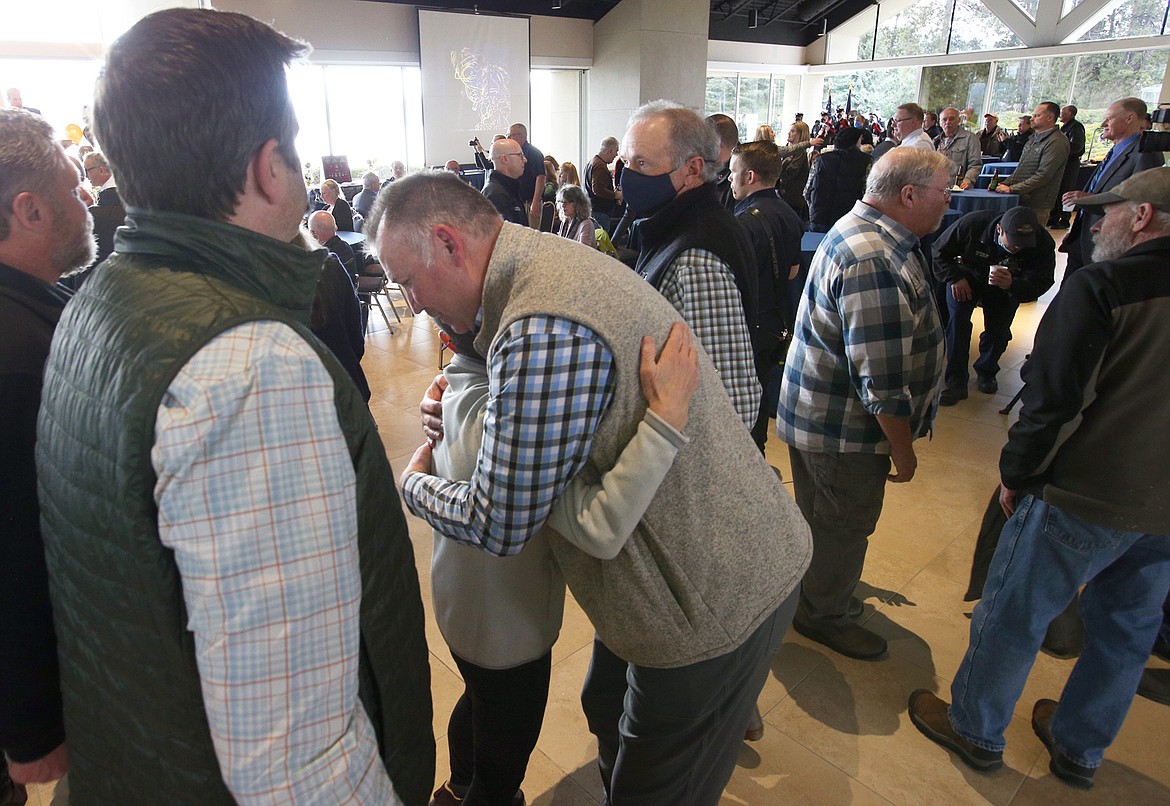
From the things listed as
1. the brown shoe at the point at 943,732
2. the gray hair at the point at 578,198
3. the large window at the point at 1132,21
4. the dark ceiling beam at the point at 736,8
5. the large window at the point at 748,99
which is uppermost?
the dark ceiling beam at the point at 736,8

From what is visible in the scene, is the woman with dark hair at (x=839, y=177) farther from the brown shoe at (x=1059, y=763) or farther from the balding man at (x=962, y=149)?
the brown shoe at (x=1059, y=763)

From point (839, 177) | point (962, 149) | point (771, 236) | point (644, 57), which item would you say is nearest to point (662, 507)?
point (771, 236)

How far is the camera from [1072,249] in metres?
4.84

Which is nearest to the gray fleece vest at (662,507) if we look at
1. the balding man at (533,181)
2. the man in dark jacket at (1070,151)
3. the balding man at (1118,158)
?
the balding man at (1118,158)

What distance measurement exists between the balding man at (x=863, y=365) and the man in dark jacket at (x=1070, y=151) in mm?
8483

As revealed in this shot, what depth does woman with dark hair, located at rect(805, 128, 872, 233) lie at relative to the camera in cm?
562

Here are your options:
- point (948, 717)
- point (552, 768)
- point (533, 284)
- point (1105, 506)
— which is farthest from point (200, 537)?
point (948, 717)

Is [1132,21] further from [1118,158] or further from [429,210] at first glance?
[429,210]

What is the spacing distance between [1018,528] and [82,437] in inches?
79.2

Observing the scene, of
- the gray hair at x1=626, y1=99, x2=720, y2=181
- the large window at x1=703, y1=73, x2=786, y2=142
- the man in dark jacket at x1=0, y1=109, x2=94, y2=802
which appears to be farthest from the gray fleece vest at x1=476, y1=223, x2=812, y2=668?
the large window at x1=703, y1=73, x2=786, y2=142

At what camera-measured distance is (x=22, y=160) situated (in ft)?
4.22

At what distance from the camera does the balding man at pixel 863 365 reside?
6.56ft

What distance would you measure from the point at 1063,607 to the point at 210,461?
202 centimetres

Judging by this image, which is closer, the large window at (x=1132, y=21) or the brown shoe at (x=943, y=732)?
the brown shoe at (x=943, y=732)
